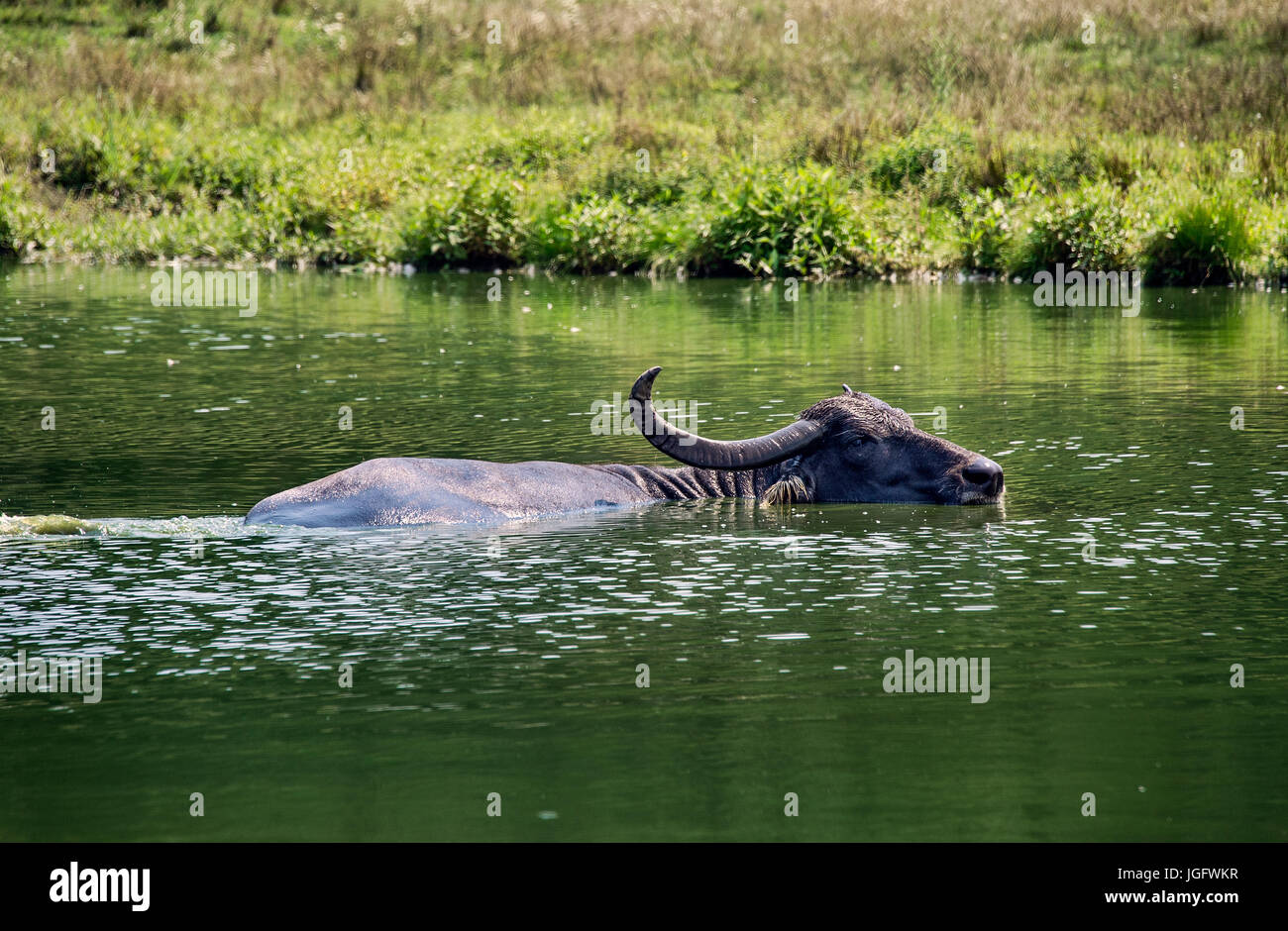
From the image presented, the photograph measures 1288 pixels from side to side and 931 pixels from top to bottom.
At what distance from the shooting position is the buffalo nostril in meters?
10.2

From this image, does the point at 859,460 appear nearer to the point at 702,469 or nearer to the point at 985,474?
the point at 985,474

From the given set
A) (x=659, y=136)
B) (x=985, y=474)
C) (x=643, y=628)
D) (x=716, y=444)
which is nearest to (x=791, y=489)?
(x=716, y=444)

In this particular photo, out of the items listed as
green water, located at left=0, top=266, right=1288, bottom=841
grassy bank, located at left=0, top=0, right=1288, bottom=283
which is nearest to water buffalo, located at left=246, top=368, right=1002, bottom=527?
green water, located at left=0, top=266, right=1288, bottom=841

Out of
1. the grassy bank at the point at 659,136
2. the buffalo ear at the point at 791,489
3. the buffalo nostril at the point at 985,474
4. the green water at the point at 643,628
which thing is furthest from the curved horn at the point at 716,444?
the grassy bank at the point at 659,136

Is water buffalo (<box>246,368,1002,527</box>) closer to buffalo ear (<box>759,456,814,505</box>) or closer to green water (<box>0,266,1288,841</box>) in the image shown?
buffalo ear (<box>759,456,814,505</box>)

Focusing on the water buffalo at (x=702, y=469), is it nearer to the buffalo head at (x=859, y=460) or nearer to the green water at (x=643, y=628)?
the buffalo head at (x=859, y=460)

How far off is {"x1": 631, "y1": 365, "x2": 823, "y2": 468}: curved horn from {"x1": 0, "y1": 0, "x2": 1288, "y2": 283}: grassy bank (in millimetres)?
15360

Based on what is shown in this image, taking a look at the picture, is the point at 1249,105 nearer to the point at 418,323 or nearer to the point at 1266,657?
the point at 418,323

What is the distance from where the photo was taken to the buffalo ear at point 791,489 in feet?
34.4

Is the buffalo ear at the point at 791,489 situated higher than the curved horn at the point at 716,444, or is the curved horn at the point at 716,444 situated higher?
the curved horn at the point at 716,444

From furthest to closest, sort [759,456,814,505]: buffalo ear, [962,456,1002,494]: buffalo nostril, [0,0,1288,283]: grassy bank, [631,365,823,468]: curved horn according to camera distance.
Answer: [0,0,1288,283]: grassy bank
[759,456,814,505]: buffalo ear
[962,456,1002,494]: buffalo nostril
[631,365,823,468]: curved horn

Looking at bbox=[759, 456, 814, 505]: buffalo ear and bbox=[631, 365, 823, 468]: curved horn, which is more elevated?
bbox=[631, 365, 823, 468]: curved horn

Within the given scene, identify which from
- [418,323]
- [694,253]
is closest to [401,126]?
[694,253]

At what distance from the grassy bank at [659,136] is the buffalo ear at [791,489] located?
15.2 m
